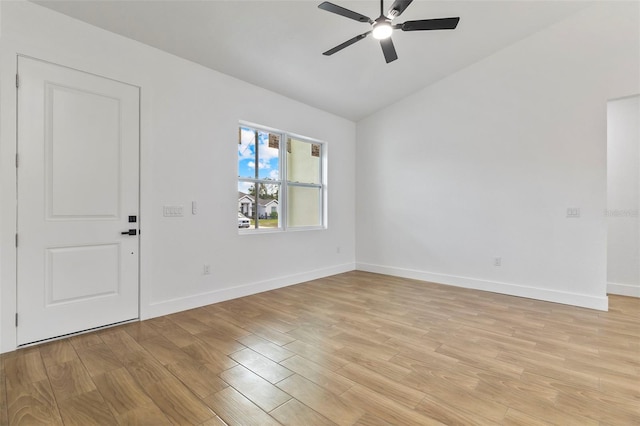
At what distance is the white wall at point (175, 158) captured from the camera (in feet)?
7.81

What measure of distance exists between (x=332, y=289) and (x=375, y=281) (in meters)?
0.87

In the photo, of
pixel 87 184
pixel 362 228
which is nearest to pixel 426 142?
pixel 362 228

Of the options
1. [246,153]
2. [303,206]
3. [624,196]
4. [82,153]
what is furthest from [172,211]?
[624,196]

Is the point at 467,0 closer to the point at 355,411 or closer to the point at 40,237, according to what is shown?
the point at 355,411

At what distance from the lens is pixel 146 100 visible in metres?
3.08

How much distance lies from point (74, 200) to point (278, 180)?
8.15ft

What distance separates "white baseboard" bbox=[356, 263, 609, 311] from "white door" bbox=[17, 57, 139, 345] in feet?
12.8

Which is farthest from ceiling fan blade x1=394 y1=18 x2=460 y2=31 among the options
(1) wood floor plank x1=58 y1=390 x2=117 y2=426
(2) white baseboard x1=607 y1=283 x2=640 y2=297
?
(2) white baseboard x1=607 y1=283 x2=640 y2=297

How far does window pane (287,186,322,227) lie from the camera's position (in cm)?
477

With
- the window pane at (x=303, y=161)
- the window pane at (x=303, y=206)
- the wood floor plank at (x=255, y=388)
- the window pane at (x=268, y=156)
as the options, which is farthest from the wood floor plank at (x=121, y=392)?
the window pane at (x=303, y=161)

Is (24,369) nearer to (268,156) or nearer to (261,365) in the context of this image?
(261,365)

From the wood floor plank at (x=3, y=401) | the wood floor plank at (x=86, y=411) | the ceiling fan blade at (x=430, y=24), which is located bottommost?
the wood floor plank at (x=86, y=411)

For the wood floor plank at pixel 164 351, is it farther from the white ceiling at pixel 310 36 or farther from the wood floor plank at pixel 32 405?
the white ceiling at pixel 310 36

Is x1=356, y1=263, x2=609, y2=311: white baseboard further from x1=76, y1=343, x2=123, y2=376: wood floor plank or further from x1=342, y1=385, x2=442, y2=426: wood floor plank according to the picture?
x1=76, y1=343, x2=123, y2=376: wood floor plank
